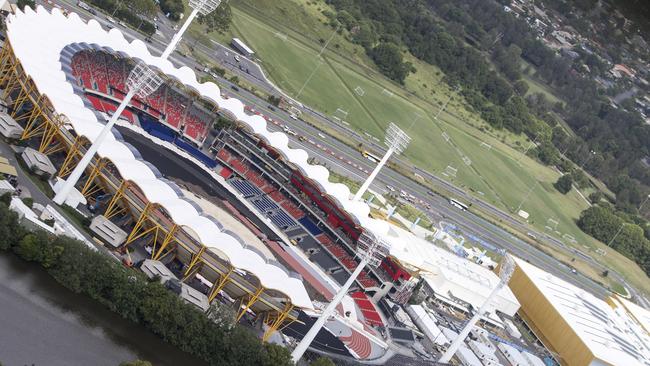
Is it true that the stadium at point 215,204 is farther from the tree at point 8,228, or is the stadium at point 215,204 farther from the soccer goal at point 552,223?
the soccer goal at point 552,223

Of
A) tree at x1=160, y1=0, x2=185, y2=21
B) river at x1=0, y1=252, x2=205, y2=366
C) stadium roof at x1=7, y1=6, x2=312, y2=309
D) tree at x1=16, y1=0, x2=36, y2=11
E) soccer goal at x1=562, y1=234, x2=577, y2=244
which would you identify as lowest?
river at x1=0, y1=252, x2=205, y2=366

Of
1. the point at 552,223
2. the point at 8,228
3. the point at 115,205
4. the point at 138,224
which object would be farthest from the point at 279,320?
the point at 552,223

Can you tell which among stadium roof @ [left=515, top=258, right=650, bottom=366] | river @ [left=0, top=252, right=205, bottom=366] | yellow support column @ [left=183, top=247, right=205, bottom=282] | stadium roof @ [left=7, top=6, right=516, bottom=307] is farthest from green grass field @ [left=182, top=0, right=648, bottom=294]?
river @ [left=0, top=252, right=205, bottom=366]

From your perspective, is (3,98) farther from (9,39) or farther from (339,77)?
(339,77)

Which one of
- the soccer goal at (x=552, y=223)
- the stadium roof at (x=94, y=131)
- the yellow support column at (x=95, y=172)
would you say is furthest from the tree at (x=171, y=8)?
the soccer goal at (x=552, y=223)

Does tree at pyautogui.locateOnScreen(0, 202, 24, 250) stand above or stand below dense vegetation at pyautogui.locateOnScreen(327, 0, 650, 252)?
below

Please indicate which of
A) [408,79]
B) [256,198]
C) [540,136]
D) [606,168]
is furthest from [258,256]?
[606,168]

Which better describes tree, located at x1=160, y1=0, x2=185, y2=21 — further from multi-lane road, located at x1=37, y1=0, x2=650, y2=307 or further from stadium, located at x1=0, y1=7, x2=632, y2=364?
stadium, located at x1=0, y1=7, x2=632, y2=364
